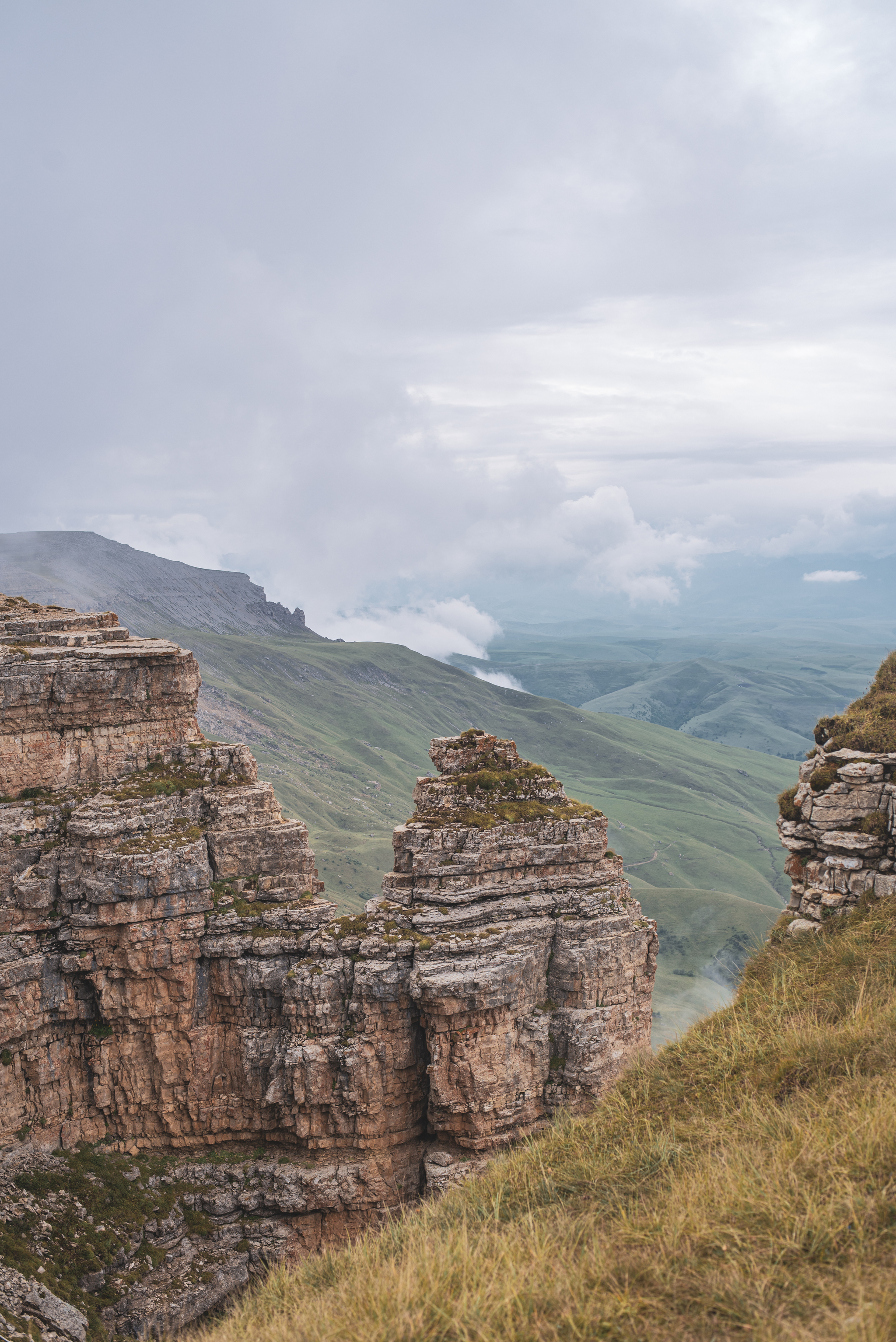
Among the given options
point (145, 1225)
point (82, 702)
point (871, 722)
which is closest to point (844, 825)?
point (871, 722)

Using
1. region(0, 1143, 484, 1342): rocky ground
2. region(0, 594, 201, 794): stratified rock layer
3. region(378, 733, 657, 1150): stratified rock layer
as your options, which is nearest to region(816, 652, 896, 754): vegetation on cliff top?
region(378, 733, 657, 1150): stratified rock layer

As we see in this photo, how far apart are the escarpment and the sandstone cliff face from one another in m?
13.3

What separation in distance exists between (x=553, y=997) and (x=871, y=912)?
16.8m

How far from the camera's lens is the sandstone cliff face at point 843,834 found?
2316cm

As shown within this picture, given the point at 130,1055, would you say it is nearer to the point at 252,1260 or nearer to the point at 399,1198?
the point at 252,1260

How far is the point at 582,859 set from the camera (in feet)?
122

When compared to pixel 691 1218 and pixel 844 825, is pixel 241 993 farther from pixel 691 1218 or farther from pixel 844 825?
pixel 691 1218

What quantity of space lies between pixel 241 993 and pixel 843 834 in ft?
81.4

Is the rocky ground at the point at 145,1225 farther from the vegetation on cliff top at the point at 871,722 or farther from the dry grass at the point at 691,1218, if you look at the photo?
the vegetation on cliff top at the point at 871,722

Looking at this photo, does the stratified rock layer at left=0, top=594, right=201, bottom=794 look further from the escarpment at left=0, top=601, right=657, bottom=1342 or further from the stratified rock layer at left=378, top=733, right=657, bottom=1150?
the stratified rock layer at left=378, top=733, right=657, bottom=1150

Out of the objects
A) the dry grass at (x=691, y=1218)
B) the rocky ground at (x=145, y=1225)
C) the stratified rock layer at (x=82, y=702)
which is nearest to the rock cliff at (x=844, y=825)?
the dry grass at (x=691, y=1218)

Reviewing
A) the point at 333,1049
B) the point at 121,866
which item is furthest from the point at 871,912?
the point at 121,866

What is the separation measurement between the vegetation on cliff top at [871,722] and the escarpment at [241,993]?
42.7 ft

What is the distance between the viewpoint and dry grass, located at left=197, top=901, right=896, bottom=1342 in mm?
10984
